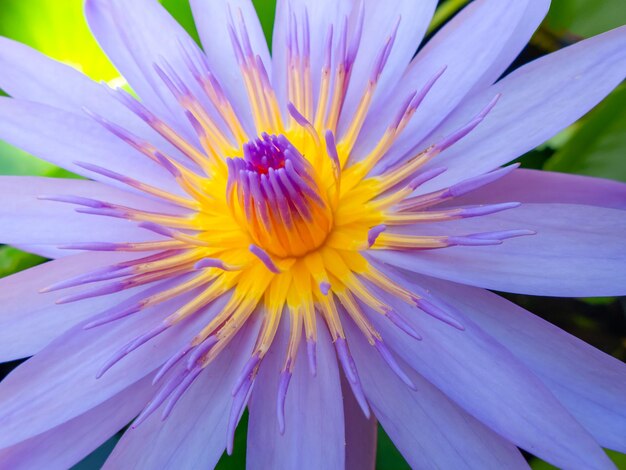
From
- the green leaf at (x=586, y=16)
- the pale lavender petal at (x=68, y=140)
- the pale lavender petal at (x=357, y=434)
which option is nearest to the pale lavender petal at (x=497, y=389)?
the pale lavender petal at (x=357, y=434)

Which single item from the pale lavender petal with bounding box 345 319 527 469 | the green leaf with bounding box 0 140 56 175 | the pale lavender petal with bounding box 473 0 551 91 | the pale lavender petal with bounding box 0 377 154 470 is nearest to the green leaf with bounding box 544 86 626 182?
the pale lavender petal with bounding box 473 0 551 91

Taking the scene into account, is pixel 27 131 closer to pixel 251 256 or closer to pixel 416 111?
pixel 251 256

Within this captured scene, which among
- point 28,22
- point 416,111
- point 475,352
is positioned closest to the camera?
point 475,352

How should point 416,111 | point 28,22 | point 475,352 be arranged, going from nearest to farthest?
1. point 475,352
2. point 416,111
3. point 28,22

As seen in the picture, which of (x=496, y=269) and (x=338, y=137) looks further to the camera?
(x=338, y=137)

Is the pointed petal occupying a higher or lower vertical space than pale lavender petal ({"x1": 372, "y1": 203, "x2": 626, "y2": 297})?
higher

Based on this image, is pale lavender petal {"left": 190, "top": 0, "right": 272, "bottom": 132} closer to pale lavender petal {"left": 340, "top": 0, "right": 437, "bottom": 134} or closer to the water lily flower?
the water lily flower

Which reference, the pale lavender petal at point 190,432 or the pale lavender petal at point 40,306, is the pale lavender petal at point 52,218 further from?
the pale lavender petal at point 190,432

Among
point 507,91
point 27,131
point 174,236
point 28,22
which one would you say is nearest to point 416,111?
point 507,91
